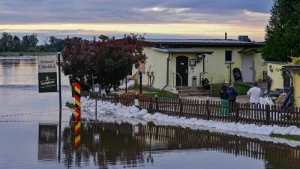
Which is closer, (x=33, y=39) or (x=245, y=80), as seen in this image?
(x=245, y=80)

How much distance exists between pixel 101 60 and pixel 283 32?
11.0 meters

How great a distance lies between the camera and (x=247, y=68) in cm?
4247

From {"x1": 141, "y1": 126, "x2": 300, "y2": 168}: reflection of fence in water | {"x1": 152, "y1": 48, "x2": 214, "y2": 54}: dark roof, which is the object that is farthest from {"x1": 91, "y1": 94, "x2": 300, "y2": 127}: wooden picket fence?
{"x1": 152, "y1": 48, "x2": 214, "y2": 54}: dark roof

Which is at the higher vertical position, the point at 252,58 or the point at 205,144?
the point at 252,58

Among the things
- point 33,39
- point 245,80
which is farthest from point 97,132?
point 33,39

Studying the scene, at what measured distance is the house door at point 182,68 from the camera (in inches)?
1497

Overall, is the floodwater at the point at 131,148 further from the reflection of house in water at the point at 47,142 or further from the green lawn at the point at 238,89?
the green lawn at the point at 238,89

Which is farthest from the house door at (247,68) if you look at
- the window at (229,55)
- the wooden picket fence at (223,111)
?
the wooden picket fence at (223,111)

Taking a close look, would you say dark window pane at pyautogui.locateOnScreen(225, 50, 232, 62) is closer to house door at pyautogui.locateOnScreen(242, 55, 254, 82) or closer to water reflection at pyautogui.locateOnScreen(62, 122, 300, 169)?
house door at pyautogui.locateOnScreen(242, 55, 254, 82)

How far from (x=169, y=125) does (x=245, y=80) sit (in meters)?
20.1

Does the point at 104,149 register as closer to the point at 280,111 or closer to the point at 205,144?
the point at 205,144

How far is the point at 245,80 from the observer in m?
42.4

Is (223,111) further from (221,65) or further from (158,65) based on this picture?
(221,65)

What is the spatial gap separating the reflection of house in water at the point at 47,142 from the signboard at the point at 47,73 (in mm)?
6295
